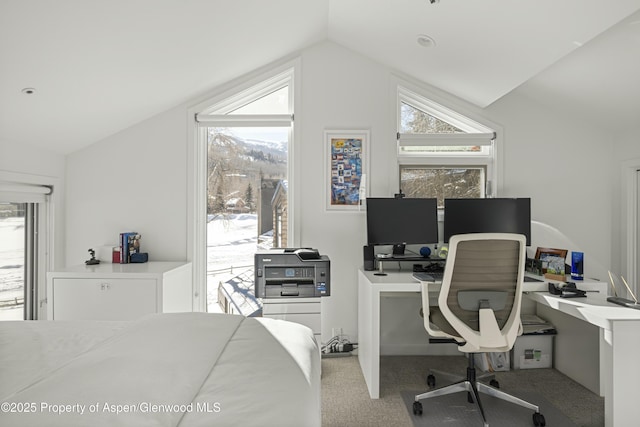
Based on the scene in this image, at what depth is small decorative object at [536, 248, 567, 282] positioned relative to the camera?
8.76 ft

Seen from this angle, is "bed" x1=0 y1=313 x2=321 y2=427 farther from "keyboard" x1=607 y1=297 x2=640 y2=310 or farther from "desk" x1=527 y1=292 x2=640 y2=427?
"keyboard" x1=607 y1=297 x2=640 y2=310

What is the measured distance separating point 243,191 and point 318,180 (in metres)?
0.74

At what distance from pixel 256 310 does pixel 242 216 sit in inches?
35.3

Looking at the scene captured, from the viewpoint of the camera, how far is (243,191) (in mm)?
3617

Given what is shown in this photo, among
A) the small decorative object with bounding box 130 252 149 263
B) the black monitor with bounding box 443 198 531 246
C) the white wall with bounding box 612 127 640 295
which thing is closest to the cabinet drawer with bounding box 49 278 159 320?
the small decorative object with bounding box 130 252 149 263

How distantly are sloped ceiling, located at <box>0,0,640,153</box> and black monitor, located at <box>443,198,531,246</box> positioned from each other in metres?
0.88

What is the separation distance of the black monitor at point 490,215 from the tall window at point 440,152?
36 cm

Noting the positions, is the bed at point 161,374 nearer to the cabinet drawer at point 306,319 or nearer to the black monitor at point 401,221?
the cabinet drawer at point 306,319

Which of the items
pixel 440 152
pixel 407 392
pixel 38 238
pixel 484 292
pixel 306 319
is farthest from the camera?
pixel 440 152

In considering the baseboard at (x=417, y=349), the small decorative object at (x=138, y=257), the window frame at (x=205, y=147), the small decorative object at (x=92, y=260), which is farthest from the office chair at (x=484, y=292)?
the small decorative object at (x=92, y=260)

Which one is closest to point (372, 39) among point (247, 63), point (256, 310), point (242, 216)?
point (247, 63)

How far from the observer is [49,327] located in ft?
5.41

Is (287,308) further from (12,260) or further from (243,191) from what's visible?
Result: (12,260)

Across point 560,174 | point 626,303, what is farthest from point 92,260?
point 560,174
